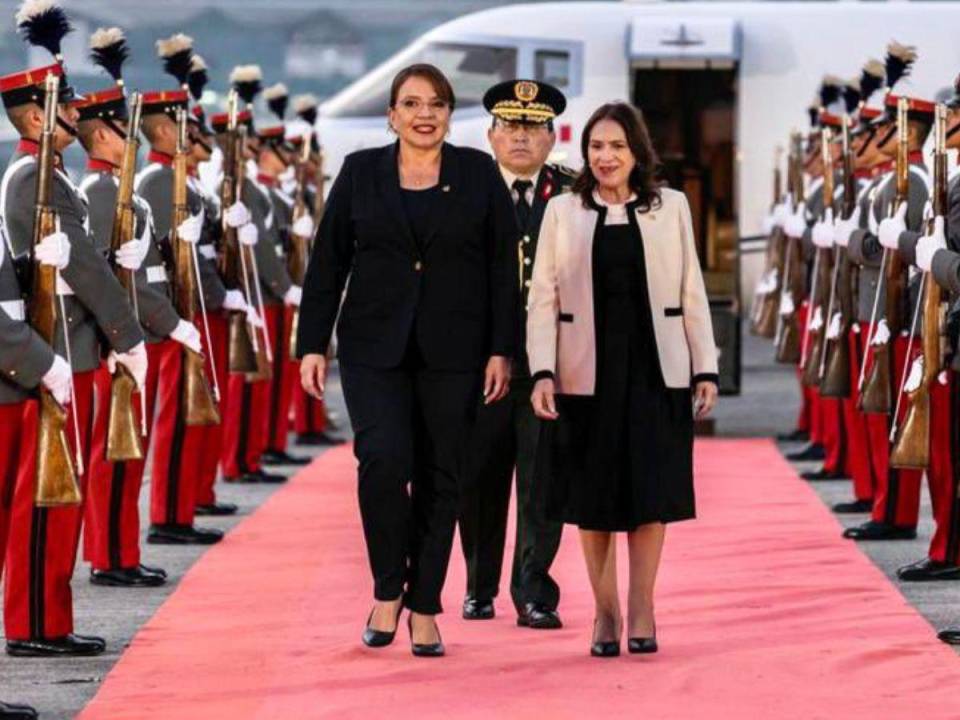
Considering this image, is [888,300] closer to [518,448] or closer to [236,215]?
[518,448]

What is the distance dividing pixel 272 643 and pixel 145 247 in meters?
1.79

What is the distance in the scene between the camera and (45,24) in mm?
8625

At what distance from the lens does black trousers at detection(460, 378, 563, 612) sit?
29.2 ft

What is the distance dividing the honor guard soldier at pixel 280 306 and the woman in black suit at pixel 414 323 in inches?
229

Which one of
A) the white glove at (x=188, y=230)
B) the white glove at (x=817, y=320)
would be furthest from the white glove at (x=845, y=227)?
the white glove at (x=188, y=230)

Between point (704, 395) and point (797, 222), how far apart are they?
8088 millimetres

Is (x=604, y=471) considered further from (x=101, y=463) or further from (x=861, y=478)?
(x=861, y=478)

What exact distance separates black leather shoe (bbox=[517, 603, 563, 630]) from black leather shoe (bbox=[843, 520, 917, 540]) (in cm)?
281

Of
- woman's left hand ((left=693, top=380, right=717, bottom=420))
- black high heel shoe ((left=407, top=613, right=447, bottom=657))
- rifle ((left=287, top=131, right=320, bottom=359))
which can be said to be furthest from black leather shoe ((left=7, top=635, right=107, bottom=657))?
rifle ((left=287, top=131, right=320, bottom=359))

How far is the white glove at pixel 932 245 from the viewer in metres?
9.31

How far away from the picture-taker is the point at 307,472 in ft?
48.3

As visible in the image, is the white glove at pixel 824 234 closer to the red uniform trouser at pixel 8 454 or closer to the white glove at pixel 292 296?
the white glove at pixel 292 296

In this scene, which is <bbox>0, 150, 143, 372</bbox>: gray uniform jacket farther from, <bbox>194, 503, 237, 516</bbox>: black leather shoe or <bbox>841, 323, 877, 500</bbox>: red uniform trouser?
<bbox>841, 323, 877, 500</bbox>: red uniform trouser

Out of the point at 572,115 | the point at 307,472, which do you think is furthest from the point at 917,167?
the point at 572,115
